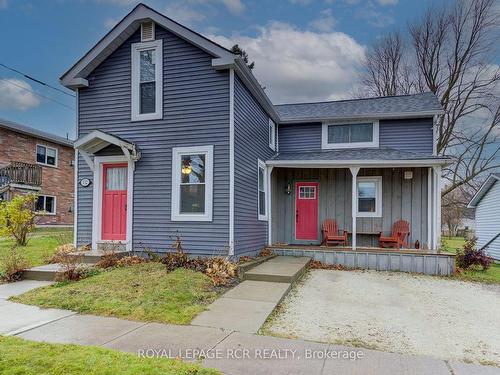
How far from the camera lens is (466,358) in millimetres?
3998

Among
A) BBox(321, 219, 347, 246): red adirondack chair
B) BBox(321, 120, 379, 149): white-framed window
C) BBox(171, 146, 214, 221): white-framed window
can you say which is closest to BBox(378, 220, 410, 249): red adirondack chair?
BBox(321, 219, 347, 246): red adirondack chair

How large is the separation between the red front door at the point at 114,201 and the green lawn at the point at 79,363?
5.23 m

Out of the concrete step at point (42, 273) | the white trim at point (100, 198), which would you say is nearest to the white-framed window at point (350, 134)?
the white trim at point (100, 198)

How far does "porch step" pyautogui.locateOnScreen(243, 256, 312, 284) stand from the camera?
24.0 feet

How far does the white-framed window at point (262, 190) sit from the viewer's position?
10359 mm

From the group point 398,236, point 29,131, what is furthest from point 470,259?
point 29,131

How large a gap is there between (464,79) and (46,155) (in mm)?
24914

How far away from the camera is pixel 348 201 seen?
11836 mm

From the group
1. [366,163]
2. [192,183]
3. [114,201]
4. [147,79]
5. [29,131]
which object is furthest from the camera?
[29,131]

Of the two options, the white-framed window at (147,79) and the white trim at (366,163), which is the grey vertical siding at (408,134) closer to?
the white trim at (366,163)

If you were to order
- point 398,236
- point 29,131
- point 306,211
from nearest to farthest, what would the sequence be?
point 398,236
point 306,211
point 29,131

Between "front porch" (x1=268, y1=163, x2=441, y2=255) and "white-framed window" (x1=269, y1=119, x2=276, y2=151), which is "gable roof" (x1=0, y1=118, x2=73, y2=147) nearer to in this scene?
"white-framed window" (x1=269, y1=119, x2=276, y2=151)

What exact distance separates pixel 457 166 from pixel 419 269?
13.0 meters

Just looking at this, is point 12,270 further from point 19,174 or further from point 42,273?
point 19,174
